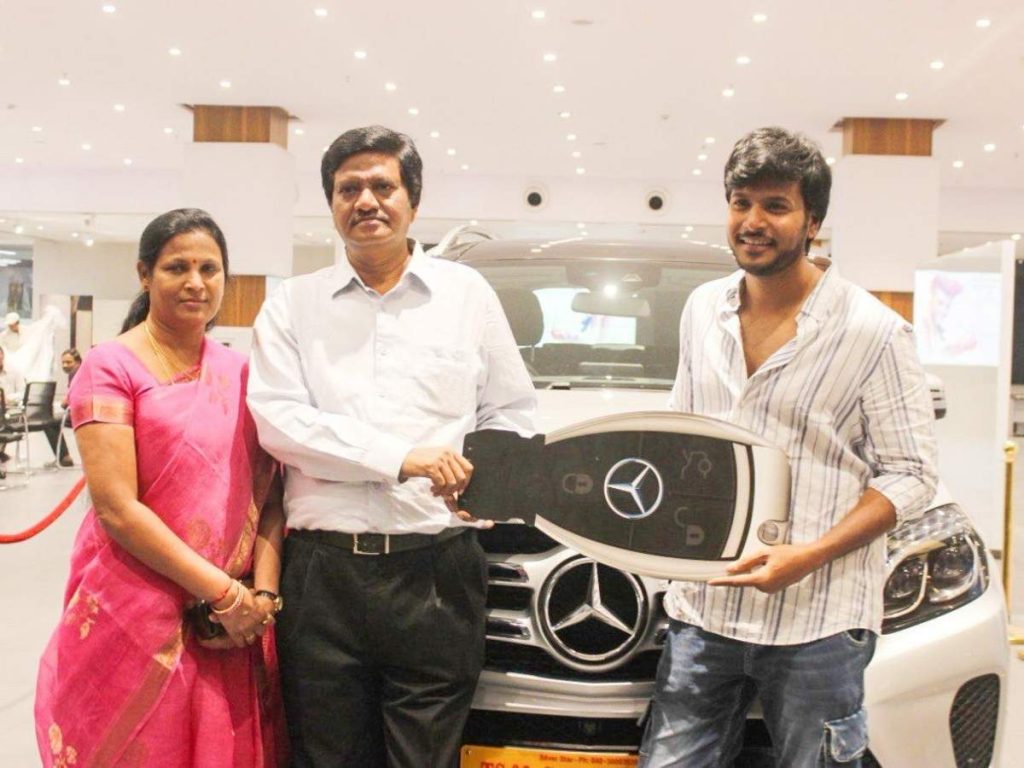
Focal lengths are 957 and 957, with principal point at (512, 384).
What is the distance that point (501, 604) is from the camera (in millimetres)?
1901

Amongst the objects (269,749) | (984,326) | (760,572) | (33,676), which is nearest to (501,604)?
(269,749)

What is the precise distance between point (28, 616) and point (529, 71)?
8.73 m

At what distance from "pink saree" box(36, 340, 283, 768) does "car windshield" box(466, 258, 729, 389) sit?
124 cm

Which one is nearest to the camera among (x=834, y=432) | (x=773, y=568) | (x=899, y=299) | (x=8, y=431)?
(x=773, y=568)

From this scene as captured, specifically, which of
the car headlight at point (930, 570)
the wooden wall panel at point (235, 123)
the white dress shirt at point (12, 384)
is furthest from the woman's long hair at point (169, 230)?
the wooden wall panel at point (235, 123)

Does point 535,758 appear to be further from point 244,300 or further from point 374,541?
point 244,300

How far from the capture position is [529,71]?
11.3 m

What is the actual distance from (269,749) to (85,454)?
2.12ft

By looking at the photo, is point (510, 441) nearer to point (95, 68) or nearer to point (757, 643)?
point (757, 643)

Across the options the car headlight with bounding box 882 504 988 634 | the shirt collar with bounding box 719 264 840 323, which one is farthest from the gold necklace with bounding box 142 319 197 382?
the car headlight with bounding box 882 504 988 634

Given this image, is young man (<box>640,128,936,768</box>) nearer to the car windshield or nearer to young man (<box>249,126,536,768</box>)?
young man (<box>249,126,536,768</box>)

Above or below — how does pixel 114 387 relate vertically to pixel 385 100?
below

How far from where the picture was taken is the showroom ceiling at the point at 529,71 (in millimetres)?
9445

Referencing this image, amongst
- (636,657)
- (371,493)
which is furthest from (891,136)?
(371,493)
